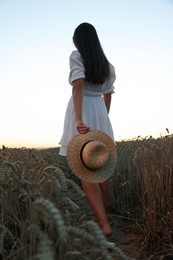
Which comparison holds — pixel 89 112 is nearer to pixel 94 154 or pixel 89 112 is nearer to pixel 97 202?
pixel 94 154

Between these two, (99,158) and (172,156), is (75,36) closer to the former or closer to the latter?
(99,158)

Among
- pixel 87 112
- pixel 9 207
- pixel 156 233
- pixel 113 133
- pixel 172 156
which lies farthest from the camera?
pixel 172 156

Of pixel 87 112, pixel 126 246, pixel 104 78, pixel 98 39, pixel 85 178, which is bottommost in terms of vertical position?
→ pixel 126 246

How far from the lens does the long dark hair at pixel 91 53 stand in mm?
3118

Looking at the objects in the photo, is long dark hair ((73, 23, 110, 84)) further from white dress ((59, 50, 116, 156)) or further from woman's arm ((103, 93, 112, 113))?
woman's arm ((103, 93, 112, 113))

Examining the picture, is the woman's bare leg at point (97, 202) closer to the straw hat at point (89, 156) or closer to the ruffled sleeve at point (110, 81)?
the straw hat at point (89, 156)

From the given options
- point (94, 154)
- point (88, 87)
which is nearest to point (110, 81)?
point (88, 87)

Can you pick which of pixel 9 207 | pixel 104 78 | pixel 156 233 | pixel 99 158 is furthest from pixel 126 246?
pixel 104 78

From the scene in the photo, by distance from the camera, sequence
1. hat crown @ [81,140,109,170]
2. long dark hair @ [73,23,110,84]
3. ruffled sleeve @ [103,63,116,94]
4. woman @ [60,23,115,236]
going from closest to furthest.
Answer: hat crown @ [81,140,109,170] < woman @ [60,23,115,236] < long dark hair @ [73,23,110,84] < ruffled sleeve @ [103,63,116,94]

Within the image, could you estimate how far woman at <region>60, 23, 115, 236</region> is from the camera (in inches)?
118

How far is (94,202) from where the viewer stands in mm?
2898

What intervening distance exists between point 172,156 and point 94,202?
107 cm

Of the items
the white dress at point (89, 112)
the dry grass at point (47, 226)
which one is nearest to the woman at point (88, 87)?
the white dress at point (89, 112)

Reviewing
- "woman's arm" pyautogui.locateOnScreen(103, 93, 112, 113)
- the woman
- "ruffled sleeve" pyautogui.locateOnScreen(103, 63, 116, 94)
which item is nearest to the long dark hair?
the woman
